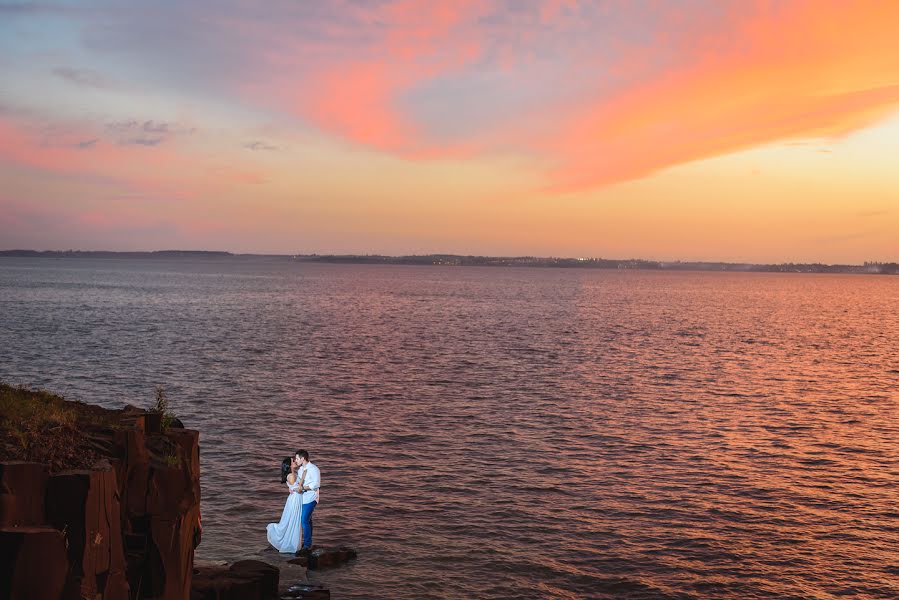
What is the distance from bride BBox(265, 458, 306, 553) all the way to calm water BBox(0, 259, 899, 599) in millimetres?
1034

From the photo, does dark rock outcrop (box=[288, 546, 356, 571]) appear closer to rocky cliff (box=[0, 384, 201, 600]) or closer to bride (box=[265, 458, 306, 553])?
bride (box=[265, 458, 306, 553])

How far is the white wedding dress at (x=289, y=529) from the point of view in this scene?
21000 millimetres

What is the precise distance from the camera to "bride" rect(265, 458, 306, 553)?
2083 centimetres

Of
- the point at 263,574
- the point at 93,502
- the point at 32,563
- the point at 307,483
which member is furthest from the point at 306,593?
the point at 32,563

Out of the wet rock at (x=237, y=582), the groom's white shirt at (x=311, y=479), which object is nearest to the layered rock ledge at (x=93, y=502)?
the wet rock at (x=237, y=582)

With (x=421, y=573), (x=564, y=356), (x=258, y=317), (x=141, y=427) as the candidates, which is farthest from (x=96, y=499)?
(x=258, y=317)

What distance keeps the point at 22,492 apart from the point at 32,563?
1082 mm

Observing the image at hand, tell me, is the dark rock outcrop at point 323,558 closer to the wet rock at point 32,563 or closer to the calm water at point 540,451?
the calm water at point 540,451

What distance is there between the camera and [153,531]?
1352 cm

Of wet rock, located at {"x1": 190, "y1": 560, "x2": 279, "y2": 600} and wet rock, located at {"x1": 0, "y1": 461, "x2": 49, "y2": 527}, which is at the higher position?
wet rock, located at {"x1": 0, "y1": 461, "x2": 49, "y2": 527}

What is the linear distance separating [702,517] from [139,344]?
6094cm

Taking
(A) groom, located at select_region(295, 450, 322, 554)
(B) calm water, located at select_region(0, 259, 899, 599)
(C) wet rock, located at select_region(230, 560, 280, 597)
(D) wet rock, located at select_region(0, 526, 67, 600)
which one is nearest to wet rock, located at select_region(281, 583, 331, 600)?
(C) wet rock, located at select_region(230, 560, 280, 597)

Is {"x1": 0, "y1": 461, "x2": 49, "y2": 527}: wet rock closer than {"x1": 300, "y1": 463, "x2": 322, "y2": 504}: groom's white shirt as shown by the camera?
Yes

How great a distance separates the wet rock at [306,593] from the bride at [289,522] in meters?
2.76
